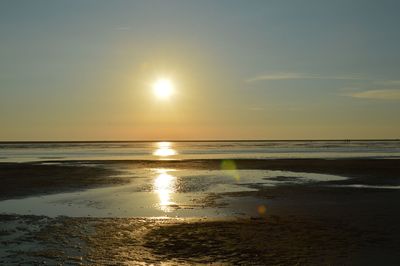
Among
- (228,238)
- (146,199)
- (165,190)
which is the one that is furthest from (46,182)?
(228,238)

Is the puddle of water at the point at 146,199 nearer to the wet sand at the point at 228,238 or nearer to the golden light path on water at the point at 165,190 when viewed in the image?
the golden light path on water at the point at 165,190

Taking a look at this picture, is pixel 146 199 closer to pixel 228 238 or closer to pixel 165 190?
pixel 165 190

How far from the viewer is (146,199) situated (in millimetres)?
24156

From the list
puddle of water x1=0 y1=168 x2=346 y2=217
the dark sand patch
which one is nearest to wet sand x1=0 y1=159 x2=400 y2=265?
puddle of water x1=0 y1=168 x2=346 y2=217

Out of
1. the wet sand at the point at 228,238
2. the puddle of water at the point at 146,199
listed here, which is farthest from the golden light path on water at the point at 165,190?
the wet sand at the point at 228,238

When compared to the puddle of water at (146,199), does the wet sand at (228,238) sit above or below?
below

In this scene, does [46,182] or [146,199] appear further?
[46,182]

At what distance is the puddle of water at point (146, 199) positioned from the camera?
19719mm

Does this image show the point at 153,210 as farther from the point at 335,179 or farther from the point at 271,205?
the point at 335,179

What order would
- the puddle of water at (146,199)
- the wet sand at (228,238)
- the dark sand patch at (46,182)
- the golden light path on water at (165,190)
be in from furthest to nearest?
the dark sand patch at (46,182) < the golden light path on water at (165,190) < the puddle of water at (146,199) < the wet sand at (228,238)

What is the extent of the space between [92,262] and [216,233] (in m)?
4.70

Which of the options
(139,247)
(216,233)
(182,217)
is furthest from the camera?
(182,217)

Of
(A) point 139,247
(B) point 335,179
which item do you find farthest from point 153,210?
(B) point 335,179

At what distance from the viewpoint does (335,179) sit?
34312mm
